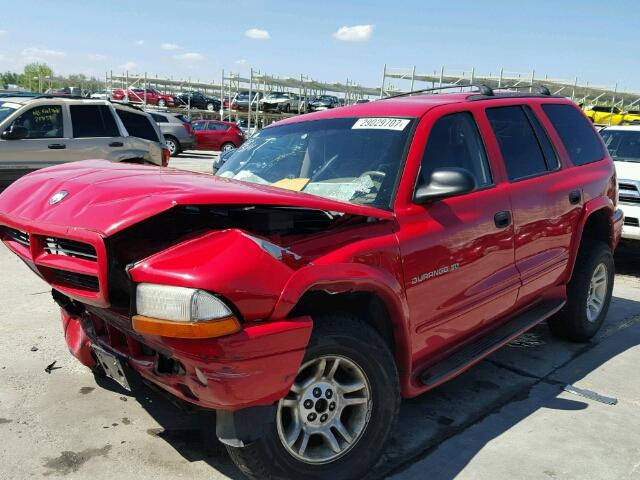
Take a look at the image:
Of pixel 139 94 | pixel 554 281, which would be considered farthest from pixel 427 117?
pixel 139 94

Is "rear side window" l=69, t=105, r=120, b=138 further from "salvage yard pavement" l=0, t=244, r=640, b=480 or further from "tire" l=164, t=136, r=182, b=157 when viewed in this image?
"tire" l=164, t=136, r=182, b=157

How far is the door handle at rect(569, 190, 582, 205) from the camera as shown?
436 cm

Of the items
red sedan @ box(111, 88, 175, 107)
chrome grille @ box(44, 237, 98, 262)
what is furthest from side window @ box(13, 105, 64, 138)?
red sedan @ box(111, 88, 175, 107)

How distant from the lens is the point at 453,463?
3.06m

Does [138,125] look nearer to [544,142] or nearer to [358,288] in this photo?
[544,142]

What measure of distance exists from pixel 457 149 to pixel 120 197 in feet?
6.71

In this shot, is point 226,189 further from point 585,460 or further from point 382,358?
point 585,460

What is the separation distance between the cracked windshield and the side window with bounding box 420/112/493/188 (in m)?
0.17

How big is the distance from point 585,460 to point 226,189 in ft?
7.78

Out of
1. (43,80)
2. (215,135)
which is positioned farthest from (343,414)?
(43,80)

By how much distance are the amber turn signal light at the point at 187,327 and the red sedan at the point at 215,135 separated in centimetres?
2586

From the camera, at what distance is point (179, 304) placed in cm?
218

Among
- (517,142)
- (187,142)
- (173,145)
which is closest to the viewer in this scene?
(517,142)

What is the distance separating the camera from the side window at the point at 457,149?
337cm
